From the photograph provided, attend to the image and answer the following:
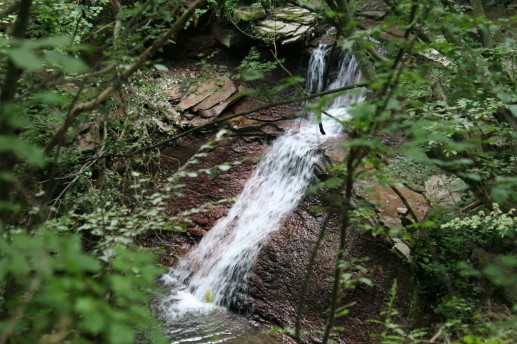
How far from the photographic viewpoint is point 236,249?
20.4ft

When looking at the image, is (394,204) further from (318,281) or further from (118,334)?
(118,334)

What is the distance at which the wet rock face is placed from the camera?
5.05m

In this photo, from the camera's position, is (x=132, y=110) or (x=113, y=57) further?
(x=132, y=110)

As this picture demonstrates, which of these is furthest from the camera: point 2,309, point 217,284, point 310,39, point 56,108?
point 310,39

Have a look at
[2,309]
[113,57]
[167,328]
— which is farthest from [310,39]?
[2,309]

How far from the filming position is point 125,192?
20.9 ft

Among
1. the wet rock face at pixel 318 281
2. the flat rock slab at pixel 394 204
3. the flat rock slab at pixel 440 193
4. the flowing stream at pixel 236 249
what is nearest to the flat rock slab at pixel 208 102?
the flowing stream at pixel 236 249

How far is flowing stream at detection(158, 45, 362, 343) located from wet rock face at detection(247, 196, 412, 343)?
10.3 inches

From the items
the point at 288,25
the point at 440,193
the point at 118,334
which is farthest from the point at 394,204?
the point at 118,334

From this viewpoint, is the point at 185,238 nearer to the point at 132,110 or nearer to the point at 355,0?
the point at 132,110

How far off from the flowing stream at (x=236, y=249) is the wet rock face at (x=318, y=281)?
0.26 meters

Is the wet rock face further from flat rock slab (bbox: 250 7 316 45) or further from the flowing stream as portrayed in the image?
flat rock slab (bbox: 250 7 316 45)

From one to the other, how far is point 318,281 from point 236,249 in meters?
1.41

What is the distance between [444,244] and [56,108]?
4.66 meters
